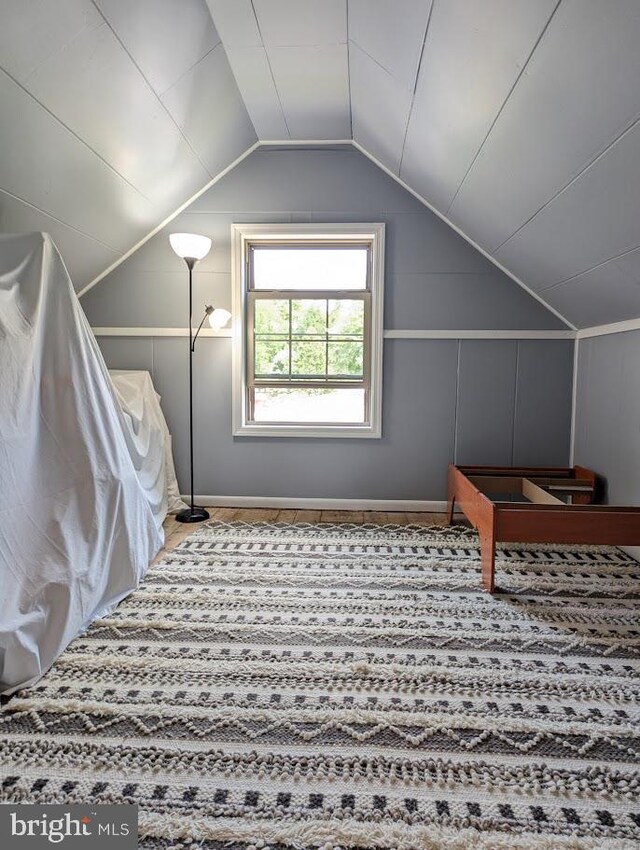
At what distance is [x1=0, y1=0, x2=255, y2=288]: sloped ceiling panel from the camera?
5.16 feet

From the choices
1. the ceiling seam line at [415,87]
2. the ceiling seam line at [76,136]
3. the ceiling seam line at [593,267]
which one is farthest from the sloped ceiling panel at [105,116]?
the ceiling seam line at [593,267]

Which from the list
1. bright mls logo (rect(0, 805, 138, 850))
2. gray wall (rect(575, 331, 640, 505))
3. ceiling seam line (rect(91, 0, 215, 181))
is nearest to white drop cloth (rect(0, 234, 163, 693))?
bright mls logo (rect(0, 805, 138, 850))

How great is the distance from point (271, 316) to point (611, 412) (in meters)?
2.12

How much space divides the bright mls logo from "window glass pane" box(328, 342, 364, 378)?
8.23ft

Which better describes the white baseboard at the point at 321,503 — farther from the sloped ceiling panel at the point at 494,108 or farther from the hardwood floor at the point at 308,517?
the sloped ceiling panel at the point at 494,108

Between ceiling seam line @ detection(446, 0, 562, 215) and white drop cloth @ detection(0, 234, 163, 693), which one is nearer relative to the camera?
ceiling seam line @ detection(446, 0, 562, 215)

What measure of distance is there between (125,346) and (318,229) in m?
1.49

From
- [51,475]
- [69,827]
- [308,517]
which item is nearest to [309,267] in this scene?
[308,517]

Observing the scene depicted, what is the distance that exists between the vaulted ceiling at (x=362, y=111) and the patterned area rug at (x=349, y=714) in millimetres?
1586

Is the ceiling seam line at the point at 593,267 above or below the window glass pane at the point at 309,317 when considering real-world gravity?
above

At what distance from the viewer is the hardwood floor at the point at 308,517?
9.33 ft

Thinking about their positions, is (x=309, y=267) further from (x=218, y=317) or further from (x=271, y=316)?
(x=218, y=317)

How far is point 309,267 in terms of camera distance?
3080 millimetres

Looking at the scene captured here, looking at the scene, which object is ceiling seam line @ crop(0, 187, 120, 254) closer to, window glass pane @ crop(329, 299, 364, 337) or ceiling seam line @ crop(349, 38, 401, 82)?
window glass pane @ crop(329, 299, 364, 337)
